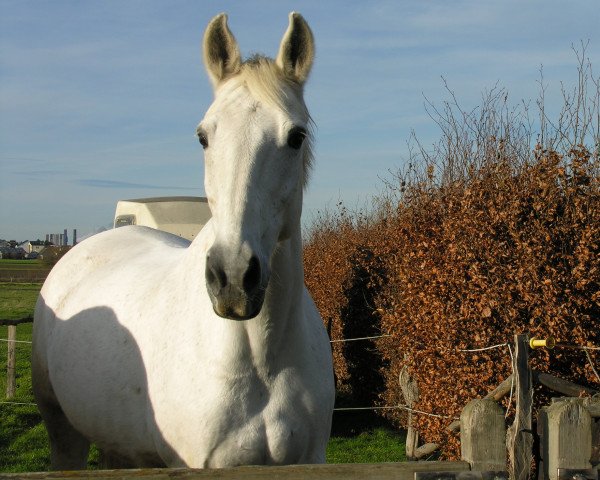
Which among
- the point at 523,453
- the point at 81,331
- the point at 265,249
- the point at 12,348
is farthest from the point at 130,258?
the point at 12,348

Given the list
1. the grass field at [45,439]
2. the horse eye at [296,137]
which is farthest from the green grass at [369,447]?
the horse eye at [296,137]

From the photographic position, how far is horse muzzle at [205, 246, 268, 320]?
8.62 ft

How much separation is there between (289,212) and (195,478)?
Answer: 113 centimetres

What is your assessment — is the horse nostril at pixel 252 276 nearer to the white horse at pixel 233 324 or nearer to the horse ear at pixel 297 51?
the white horse at pixel 233 324

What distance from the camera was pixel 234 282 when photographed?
263cm

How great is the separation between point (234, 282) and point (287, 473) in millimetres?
660

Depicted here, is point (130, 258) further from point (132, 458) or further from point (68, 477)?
point (68, 477)

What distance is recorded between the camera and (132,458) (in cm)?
393

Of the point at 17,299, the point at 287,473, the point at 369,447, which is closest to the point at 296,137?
the point at 287,473

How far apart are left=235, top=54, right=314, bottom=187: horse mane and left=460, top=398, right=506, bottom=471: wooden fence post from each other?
51.7 inches

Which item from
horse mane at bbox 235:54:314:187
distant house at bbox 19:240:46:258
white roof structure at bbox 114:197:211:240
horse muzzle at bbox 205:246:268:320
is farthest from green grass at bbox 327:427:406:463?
distant house at bbox 19:240:46:258

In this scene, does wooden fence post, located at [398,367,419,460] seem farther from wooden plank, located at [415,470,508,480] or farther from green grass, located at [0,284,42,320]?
green grass, located at [0,284,42,320]

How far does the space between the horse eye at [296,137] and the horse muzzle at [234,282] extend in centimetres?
57

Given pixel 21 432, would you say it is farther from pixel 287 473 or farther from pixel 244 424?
pixel 287 473
